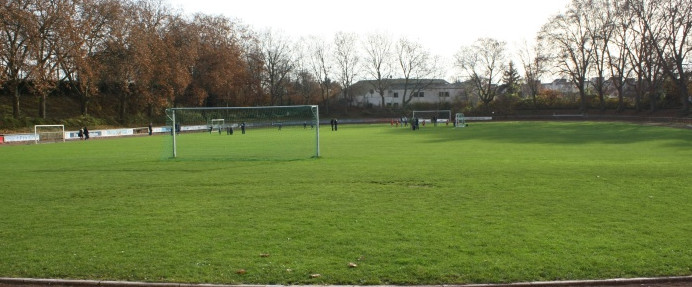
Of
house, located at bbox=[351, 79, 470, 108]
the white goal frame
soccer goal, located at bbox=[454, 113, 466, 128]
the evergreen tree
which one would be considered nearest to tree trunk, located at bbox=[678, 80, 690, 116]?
soccer goal, located at bbox=[454, 113, 466, 128]

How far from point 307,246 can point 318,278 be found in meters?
1.27

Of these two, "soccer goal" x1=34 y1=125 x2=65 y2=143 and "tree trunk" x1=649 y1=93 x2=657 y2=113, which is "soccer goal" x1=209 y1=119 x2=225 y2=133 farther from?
"tree trunk" x1=649 y1=93 x2=657 y2=113

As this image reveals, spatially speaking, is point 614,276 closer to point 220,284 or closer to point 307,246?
point 307,246

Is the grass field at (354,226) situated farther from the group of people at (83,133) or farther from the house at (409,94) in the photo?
the house at (409,94)

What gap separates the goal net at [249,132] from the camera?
23.5 metres

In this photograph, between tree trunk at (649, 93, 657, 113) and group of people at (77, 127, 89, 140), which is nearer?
group of people at (77, 127, 89, 140)

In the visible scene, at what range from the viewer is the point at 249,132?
1631 inches

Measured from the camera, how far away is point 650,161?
17.7 meters

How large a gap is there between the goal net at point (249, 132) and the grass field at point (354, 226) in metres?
8.41

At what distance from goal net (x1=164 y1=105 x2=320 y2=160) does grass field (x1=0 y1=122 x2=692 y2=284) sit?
27.6 ft

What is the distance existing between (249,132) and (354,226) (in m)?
34.4

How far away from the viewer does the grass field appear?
5949 millimetres

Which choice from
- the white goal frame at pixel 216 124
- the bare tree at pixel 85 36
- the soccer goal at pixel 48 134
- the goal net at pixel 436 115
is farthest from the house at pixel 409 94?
the soccer goal at pixel 48 134

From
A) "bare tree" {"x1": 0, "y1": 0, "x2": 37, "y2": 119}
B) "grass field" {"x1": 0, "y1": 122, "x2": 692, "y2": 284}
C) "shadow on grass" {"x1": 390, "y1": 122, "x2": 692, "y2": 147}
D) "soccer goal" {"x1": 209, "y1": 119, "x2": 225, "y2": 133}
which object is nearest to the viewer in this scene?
"grass field" {"x1": 0, "y1": 122, "x2": 692, "y2": 284}
